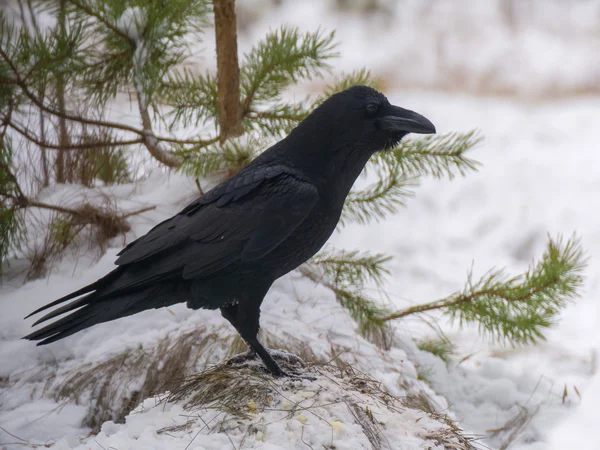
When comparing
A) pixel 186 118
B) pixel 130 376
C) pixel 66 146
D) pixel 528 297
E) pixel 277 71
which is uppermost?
pixel 277 71

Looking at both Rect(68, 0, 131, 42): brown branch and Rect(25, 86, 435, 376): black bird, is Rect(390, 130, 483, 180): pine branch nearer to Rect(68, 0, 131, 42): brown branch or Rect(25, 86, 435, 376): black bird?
Rect(25, 86, 435, 376): black bird

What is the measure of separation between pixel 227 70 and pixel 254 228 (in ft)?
3.54

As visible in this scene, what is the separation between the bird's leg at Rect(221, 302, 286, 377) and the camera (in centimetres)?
180

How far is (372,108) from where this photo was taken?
181 cm

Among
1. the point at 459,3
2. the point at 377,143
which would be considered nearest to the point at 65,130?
the point at 377,143

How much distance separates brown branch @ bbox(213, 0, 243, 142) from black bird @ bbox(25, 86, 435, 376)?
86 cm

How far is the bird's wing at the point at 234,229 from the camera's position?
1726mm

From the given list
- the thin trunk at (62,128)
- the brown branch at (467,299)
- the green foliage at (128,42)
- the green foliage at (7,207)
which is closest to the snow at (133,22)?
the green foliage at (128,42)

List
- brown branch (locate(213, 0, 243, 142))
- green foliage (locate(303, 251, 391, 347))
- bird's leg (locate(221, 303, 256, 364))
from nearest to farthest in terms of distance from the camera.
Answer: bird's leg (locate(221, 303, 256, 364))
brown branch (locate(213, 0, 243, 142))
green foliage (locate(303, 251, 391, 347))

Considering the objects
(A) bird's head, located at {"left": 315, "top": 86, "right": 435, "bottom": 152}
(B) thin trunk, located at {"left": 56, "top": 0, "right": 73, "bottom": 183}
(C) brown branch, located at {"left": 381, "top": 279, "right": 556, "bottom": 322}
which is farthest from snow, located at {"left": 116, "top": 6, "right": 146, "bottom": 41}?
(C) brown branch, located at {"left": 381, "top": 279, "right": 556, "bottom": 322}

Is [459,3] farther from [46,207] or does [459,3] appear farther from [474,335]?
[46,207]

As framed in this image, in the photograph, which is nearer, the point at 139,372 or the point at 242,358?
the point at 242,358

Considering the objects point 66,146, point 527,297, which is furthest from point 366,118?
point 66,146

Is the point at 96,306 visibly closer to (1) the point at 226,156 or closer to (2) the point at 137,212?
(1) the point at 226,156
